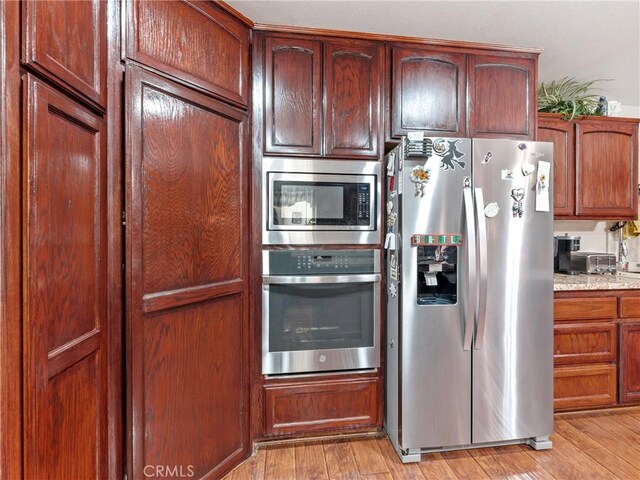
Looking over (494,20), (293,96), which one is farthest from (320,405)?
(494,20)

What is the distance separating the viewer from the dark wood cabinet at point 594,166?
8.77ft

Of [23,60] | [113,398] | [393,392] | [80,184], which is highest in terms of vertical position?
[23,60]

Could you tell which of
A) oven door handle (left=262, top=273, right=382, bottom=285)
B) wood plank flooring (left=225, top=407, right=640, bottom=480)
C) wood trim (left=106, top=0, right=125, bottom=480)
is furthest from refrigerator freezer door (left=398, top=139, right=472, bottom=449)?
wood trim (left=106, top=0, right=125, bottom=480)

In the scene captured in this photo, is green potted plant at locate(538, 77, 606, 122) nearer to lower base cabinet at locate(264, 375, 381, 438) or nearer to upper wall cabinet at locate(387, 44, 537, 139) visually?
upper wall cabinet at locate(387, 44, 537, 139)

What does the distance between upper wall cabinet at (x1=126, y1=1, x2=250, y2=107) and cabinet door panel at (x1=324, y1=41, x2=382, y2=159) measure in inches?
18.8

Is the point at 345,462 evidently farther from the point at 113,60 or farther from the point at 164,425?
the point at 113,60

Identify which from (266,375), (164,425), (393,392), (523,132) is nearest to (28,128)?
(164,425)

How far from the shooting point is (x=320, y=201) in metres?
1.98

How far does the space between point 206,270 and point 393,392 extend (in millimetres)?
1246

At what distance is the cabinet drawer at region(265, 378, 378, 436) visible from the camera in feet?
6.40

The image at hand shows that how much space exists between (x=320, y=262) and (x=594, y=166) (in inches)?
94.4

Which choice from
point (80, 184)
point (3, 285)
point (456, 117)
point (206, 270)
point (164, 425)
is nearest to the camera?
point (3, 285)

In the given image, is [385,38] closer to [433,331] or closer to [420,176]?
[420,176]

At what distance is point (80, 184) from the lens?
110cm
